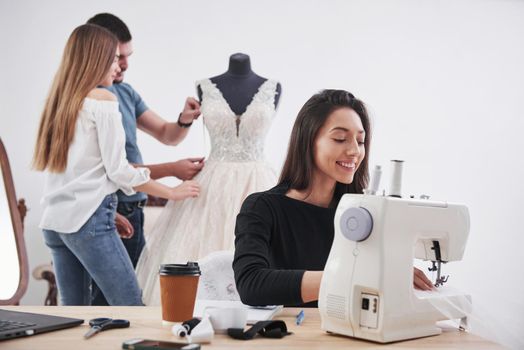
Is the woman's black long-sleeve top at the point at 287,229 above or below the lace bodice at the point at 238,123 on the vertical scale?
below

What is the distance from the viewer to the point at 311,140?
175cm

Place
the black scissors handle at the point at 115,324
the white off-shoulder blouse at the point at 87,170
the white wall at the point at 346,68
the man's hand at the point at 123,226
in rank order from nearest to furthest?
1. the black scissors handle at the point at 115,324
2. the white off-shoulder blouse at the point at 87,170
3. the man's hand at the point at 123,226
4. the white wall at the point at 346,68

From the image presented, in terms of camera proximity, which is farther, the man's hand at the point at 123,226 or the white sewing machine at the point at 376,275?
the man's hand at the point at 123,226

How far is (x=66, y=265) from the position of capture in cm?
241

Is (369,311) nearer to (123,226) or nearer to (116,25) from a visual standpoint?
(123,226)

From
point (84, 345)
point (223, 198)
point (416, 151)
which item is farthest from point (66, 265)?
point (416, 151)

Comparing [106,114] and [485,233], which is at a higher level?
[106,114]

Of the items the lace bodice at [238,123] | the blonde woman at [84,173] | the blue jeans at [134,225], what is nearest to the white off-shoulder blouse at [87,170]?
the blonde woman at [84,173]

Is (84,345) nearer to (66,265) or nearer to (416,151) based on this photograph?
(66,265)

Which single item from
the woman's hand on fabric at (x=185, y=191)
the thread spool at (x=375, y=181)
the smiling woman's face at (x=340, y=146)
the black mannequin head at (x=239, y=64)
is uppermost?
the black mannequin head at (x=239, y=64)

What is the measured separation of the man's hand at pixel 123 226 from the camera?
268 cm

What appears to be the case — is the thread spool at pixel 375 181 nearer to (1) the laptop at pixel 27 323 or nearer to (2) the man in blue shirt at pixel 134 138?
(1) the laptop at pixel 27 323

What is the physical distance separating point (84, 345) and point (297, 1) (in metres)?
3.56

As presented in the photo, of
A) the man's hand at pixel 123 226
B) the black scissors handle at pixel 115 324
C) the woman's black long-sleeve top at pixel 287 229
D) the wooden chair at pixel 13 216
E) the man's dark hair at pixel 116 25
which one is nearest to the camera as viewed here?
the black scissors handle at pixel 115 324
